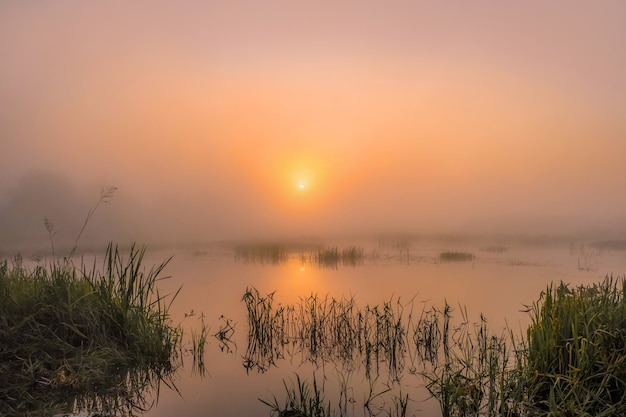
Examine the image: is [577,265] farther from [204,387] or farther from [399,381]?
[204,387]

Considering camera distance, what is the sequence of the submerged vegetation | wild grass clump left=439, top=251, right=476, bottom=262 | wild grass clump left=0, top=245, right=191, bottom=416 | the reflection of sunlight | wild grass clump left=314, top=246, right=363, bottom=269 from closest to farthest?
the submerged vegetation, wild grass clump left=0, top=245, right=191, bottom=416, the reflection of sunlight, wild grass clump left=314, top=246, right=363, bottom=269, wild grass clump left=439, top=251, right=476, bottom=262

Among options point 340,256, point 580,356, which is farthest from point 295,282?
point 580,356

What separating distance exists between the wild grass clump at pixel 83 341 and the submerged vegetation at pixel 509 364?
1.83 m

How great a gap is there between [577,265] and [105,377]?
87.9 ft

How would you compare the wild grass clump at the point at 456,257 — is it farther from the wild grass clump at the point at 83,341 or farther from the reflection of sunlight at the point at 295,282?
the wild grass clump at the point at 83,341

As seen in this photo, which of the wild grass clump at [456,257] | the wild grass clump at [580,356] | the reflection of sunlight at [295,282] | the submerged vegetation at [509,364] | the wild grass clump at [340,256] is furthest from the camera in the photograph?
the wild grass clump at [456,257]

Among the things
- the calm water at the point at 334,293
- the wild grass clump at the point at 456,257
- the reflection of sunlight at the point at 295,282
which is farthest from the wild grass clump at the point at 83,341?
the wild grass clump at the point at 456,257

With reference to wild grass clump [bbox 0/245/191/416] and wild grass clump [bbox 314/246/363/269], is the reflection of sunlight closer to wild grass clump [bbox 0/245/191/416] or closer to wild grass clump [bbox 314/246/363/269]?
wild grass clump [bbox 314/246/363/269]

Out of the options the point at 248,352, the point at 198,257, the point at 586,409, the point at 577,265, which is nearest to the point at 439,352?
the point at 248,352

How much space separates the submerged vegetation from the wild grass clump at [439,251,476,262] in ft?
70.5

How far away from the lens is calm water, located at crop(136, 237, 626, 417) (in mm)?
7258

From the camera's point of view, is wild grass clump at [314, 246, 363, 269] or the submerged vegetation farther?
wild grass clump at [314, 246, 363, 269]

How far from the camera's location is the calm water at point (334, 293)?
7.26 meters

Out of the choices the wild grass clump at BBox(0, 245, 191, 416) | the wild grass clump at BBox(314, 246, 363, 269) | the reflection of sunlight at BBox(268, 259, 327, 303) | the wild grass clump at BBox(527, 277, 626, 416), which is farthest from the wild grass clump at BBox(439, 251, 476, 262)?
the wild grass clump at BBox(527, 277, 626, 416)
